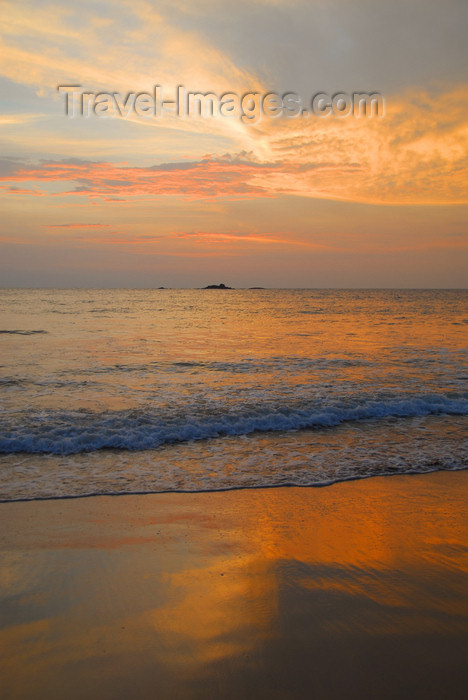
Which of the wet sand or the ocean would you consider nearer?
the wet sand

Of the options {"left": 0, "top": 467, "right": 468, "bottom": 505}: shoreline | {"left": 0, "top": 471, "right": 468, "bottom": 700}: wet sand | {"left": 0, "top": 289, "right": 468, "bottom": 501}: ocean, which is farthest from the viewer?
{"left": 0, "top": 289, "right": 468, "bottom": 501}: ocean

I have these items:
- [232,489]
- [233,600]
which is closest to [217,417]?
[232,489]

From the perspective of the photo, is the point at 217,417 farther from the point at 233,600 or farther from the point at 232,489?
the point at 233,600

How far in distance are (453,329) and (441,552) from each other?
30563 mm

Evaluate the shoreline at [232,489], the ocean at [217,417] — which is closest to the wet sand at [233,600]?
the shoreline at [232,489]

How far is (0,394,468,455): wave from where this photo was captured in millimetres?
8648

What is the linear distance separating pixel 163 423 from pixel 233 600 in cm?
606

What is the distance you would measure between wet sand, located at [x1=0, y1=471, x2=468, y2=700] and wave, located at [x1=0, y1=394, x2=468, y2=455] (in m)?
2.73

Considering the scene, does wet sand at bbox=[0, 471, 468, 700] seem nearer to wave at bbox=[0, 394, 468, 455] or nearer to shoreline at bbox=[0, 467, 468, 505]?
shoreline at bbox=[0, 467, 468, 505]

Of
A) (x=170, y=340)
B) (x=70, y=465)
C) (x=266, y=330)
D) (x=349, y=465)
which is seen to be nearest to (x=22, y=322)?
(x=170, y=340)

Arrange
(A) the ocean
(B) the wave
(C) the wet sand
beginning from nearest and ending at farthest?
(C) the wet sand
(A) the ocean
(B) the wave

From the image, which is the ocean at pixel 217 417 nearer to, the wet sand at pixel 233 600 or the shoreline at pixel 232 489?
the shoreline at pixel 232 489

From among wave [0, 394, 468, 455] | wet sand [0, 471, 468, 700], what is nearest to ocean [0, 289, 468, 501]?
wave [0, 394, 468, 455]

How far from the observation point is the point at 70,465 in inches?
301
